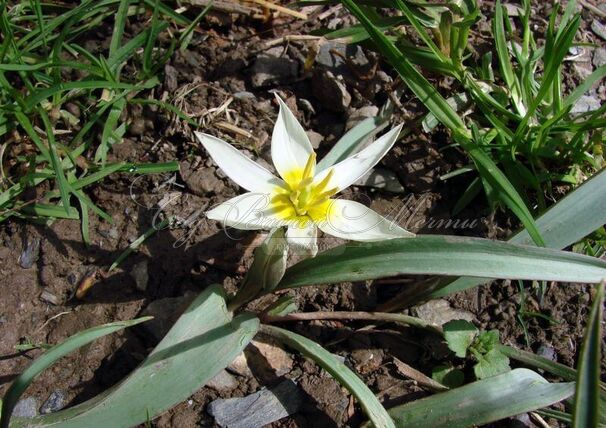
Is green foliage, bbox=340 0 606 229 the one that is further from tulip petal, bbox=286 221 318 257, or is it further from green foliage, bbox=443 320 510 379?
tulip petal, bbox=286 221 318 257

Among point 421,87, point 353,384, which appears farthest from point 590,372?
point 421,87

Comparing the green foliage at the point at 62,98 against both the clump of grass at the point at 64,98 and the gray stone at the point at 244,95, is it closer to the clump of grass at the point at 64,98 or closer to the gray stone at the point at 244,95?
the clump of grass at the point at 64,98

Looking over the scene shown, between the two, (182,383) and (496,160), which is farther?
(496,160)

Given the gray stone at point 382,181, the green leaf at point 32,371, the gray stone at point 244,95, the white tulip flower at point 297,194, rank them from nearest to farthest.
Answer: the green leaf at point 32,371, the white tulip flower at point 297,194, the gray stone at point 382,181, the gray stone at point 244,95

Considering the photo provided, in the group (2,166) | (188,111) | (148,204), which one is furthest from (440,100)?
(2,166)

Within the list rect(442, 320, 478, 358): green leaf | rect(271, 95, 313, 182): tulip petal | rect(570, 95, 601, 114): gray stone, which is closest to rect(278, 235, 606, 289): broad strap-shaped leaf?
rect(271, 95, 313, 182): tulip petal

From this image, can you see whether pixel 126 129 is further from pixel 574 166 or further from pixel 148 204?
pixel 574 166

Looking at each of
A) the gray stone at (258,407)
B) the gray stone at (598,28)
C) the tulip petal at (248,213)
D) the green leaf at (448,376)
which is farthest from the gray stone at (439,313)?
the gray stone at (598,28)
